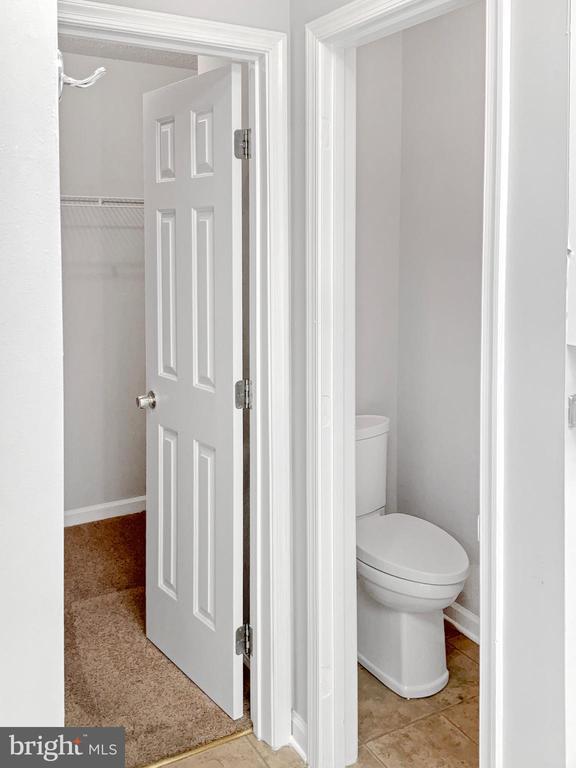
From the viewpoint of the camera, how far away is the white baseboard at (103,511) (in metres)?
4.00

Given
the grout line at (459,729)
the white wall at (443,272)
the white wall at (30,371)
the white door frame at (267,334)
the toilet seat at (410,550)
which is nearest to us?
the white wall at (30,371)

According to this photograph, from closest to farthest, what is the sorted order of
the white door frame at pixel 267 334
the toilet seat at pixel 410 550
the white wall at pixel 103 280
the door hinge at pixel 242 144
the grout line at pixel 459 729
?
the white door frame at pixel 267 334 → the door hinge at pixel 242 144 → the grout line at pixel 459 729 → the toilet seat at pixel 410 550 → the white wall at pixel 103 280

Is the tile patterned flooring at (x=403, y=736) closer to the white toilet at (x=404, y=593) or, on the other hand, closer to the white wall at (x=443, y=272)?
the white toilet at (x=404, y=593)

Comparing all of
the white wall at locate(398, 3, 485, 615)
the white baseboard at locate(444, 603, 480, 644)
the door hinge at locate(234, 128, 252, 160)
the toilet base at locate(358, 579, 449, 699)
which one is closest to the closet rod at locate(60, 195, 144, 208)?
the white wall at locate(398, 3, 485, 615)

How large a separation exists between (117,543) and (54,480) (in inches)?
114

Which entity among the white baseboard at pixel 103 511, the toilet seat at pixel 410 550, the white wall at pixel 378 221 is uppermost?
the white wall at pixel 378 221

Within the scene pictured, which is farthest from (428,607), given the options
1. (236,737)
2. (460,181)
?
(460,181)

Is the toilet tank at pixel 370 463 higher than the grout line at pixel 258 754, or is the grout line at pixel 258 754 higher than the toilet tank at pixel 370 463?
the toilet tank at pixel 370 463

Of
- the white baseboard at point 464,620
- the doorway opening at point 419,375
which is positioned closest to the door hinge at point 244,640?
the doorway opening at point 419,375

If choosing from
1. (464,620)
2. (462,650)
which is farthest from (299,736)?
(464,620)

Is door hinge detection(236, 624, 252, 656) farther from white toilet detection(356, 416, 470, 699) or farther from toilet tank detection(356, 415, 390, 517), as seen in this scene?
toilet tank detection(356, 415, 390, 517)

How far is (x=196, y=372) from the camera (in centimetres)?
242

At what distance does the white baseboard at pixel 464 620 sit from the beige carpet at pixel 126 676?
969 mm

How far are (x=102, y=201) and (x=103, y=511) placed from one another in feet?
5.36
